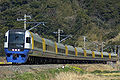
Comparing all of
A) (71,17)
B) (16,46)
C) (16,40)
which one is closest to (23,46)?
(16,46)

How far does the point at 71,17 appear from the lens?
376 ft

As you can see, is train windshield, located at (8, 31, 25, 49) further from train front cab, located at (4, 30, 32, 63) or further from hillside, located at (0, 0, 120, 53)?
hillside, located at (0, 0, 120, 53)

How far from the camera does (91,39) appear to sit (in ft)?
358

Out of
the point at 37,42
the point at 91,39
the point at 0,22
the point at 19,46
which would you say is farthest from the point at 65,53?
the point at 91,39

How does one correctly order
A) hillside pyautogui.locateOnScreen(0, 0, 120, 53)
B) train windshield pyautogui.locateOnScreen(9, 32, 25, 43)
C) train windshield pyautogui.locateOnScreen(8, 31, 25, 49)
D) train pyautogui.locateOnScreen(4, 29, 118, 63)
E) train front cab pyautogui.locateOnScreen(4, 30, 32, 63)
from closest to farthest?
train front cab pyautogui.locateOnScreen(4, 30, 32, 63)
train pyautogui.locateOnScreen(4, 29, 118, 63)
train windshield pyautogui.locateOnScreen(8, 31, 25, 49)
train windshield pyautogui.locateOnScreen(9, 32, 25, 43)
hillside pyautogui.locateOnScreen(0, 0, 120, 53)

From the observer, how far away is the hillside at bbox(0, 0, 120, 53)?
96.5 metres

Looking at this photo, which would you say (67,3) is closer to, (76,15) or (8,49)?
(76,15)

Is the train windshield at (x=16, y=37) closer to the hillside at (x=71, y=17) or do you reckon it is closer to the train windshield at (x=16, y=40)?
the train windshield at (x=16, y=40)

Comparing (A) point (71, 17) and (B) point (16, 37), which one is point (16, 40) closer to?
(B) point (16, 37)

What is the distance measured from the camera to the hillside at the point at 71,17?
96.5 meters

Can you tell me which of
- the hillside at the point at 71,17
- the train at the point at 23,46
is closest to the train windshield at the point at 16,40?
the train at the point at 23,46

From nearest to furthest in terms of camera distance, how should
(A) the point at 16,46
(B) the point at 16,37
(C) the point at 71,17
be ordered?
Answer: 1. (A) the point at 16,46
2. (B) the point at 16,37
3. (C) the point at 71,17

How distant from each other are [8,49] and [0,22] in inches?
2654

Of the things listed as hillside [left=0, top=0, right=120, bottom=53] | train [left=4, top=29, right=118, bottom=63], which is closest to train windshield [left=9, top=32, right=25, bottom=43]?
train [left=4, top=29, right=118, bottom=63]
